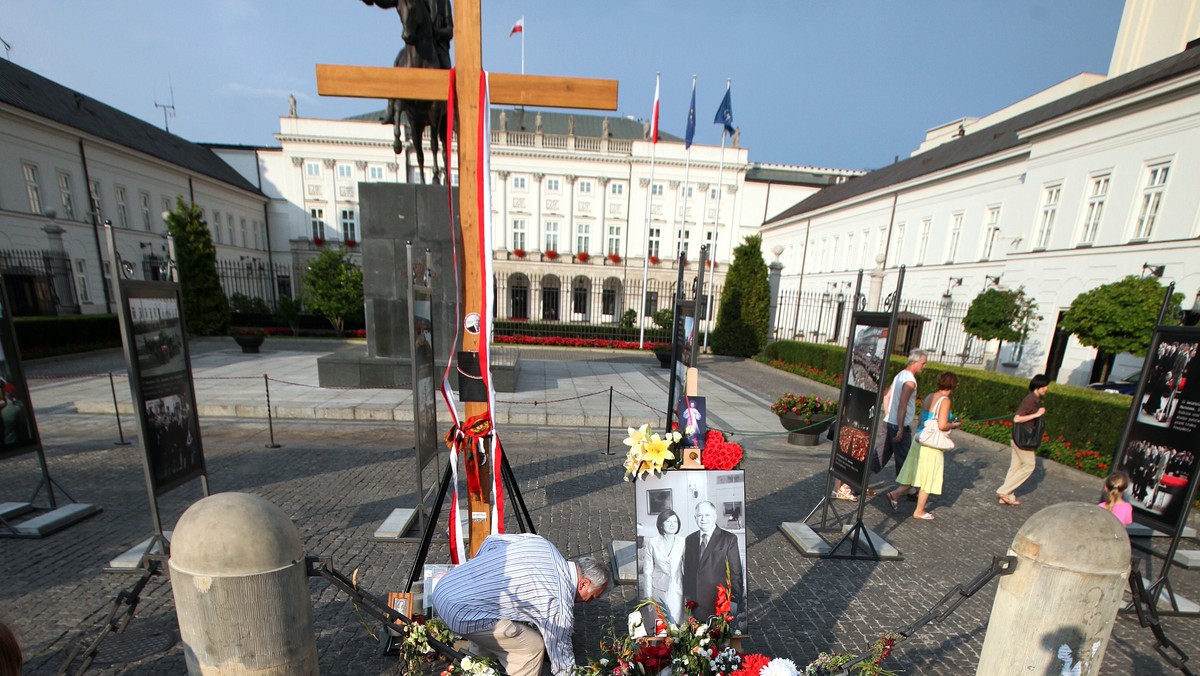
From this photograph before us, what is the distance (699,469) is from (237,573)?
250cm

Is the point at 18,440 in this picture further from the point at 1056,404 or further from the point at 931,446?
the point at 1056,404

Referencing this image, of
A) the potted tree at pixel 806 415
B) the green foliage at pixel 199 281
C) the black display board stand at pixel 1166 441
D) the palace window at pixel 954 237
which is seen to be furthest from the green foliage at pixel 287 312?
Result: the palace window at pixel 954 237

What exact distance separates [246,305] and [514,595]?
27268 millimetres

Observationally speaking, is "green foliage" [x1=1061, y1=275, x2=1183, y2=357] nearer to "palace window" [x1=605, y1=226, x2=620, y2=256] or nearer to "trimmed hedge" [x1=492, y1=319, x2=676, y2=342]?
"trimmed hedge" [x1=492, y1=319, x2=676, y2=342]

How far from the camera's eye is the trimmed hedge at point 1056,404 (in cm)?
778

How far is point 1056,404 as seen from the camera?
8.74 meters

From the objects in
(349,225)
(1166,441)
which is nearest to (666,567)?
(1166,441)

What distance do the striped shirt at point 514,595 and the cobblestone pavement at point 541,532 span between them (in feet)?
2.56

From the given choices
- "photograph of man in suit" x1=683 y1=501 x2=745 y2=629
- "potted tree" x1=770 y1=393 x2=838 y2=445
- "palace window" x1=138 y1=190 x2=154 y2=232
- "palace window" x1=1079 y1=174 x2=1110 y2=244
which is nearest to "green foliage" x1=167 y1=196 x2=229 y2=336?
"palace window" x1=138 y1=190 x2=154 y2=232

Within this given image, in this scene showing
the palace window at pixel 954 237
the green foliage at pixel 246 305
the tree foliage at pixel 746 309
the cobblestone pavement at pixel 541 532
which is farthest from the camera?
the palace window at pixel 954 237

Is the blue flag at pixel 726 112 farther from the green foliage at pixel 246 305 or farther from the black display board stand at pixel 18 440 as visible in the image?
the green foliage at pixel 246 305

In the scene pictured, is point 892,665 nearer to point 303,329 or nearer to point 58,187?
point 303,329

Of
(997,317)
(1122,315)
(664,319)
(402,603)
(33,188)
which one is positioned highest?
(33,188)

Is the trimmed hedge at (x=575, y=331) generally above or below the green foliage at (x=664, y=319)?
below
